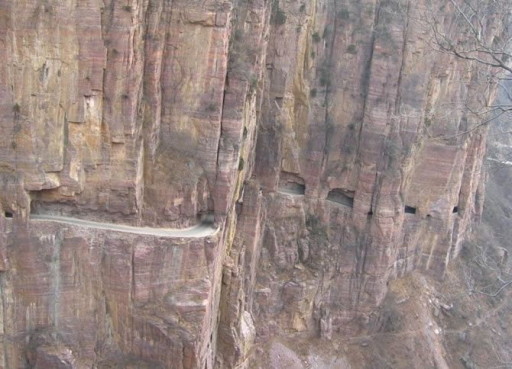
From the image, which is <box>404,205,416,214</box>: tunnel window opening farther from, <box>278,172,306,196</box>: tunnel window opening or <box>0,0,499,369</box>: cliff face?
<box>278,172,306,196</box>: tunnel window opening

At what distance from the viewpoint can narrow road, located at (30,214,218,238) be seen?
32.7m

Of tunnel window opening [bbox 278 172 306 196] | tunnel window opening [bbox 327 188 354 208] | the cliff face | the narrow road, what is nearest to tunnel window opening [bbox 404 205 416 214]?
the cliff face

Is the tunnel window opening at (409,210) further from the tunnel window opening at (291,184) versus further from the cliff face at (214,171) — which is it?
the tunnel window opening at (291,184)

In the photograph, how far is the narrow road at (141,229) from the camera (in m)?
32.7

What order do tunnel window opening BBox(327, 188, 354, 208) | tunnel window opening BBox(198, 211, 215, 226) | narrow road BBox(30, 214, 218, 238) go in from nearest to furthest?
1. narrow road BBox(30, 214, 218, 238)
2. tunnel window opening BBox(198, 211, 215, 226)
3. tunnel window opening BBox(327, 188, 354, 208)

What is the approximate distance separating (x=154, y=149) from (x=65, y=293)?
9098mm

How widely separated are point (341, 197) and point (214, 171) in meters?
16.1

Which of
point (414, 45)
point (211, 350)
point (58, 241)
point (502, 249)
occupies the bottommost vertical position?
point (211, 350)

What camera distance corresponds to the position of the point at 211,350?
38438 mm

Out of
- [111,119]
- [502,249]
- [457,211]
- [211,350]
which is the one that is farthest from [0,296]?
[502,249]

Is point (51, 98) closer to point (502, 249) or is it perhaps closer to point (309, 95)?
point (309, 95)

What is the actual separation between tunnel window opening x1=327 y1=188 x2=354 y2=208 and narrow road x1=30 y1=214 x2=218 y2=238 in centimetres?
1516

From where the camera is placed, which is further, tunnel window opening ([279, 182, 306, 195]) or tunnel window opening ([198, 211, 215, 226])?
tunnel window opening ([279, 182, 306, 195])

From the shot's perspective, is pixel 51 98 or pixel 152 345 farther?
pixel 152 345
